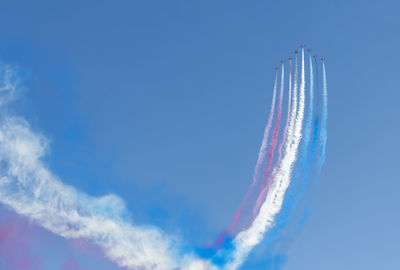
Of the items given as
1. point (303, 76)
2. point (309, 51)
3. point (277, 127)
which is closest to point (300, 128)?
point (277, 127)

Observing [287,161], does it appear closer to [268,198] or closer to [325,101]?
[268,198]

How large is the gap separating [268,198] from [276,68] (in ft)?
65.4

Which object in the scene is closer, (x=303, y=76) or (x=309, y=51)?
(x=303, y=76)

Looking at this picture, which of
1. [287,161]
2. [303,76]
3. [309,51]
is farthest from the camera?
[309,51]

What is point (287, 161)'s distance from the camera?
5441 cm

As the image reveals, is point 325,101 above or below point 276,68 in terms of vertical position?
below

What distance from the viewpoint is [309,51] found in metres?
62.9

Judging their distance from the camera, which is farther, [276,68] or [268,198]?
[276,68]

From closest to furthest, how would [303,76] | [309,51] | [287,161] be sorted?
1. [287,161]
2. [303,76]
3. [309,51]

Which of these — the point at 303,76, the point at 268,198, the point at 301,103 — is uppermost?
the point at 303,76

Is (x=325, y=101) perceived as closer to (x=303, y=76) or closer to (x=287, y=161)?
(x=303, y=76)

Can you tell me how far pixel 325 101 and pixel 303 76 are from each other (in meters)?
4.81

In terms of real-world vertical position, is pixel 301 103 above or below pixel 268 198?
above

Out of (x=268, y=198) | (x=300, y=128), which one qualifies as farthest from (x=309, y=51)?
(x=268, y=198)
